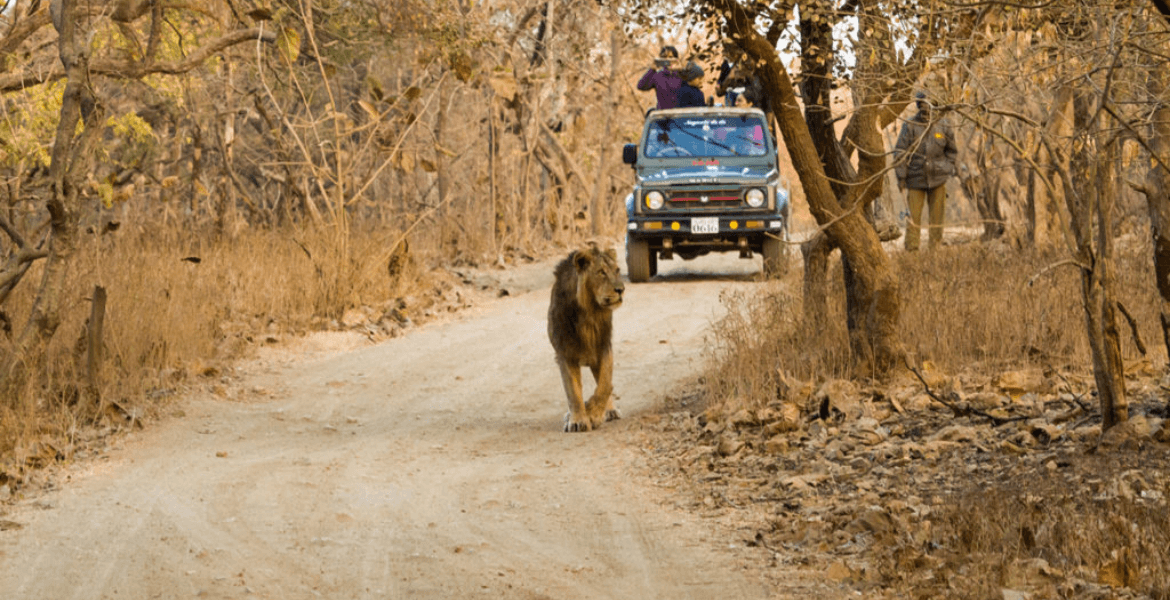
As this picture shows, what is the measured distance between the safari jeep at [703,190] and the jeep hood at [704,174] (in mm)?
13

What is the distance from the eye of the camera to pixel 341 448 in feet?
29.7

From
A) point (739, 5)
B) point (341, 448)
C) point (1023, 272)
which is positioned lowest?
point (341, 448)

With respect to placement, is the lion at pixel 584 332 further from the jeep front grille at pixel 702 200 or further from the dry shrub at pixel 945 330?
the jeep front grille at pixel 702 200

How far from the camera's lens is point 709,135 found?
17.8 metres

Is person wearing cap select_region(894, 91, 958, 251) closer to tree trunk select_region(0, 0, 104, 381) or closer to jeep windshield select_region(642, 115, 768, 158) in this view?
jeep windshield select_region(642, 115, 768, 158)

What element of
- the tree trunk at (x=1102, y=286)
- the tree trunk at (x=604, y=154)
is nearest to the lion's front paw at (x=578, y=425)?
the tree trunk at (x=1102, y=286)

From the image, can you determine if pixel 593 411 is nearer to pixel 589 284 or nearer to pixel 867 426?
pixel 589 284

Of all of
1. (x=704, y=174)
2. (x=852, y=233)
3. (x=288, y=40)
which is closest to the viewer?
→ (x=852, y=233)

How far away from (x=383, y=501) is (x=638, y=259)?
34.3 feet

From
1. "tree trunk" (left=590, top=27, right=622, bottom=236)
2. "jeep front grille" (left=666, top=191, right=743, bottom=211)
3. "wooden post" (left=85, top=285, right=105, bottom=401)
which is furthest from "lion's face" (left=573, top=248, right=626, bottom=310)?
"tree trunk" (left=590, top=27, right=622, bottom=236)

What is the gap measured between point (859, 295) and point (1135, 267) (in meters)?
3.81

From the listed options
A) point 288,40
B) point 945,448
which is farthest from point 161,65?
point 945,448

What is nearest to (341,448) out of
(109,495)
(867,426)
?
(109,495)

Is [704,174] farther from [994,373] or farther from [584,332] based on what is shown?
[994,373]
